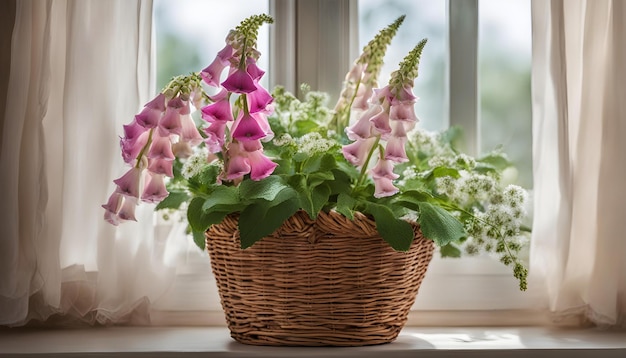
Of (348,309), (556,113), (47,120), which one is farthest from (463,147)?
(47,120)

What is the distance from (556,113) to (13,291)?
1.09 meters

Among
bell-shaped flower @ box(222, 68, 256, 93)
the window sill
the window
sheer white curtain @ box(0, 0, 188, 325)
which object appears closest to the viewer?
bell-shaped flower @ box(222, 68, 256, 93)

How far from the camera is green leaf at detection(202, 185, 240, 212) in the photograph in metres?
1.16

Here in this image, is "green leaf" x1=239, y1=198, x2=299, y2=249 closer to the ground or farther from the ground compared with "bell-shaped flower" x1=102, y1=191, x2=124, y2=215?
closer to the ground

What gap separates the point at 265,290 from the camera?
1238 millimetres

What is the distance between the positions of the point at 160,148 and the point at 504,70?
91 centimetres

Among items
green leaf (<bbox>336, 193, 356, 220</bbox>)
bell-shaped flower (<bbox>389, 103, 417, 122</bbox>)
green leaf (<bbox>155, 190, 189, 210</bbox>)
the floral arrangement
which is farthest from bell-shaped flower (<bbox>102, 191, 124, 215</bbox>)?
bell-shaped flower (<bbox>389, 103, 417, 122</bbox>)

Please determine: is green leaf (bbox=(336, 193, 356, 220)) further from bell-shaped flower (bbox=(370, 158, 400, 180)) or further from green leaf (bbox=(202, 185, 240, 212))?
green leaf (bbox=(202, 185, 240, 212))

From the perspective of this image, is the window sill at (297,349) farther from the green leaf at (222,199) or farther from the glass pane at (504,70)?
the glass pane at (504,70)

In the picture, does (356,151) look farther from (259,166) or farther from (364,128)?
(259,166)

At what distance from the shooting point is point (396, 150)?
1.17 meters

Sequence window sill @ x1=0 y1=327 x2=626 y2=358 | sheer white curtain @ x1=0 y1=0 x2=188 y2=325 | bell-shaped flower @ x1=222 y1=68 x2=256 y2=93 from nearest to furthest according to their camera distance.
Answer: bell-shaped flower @ x1=222 y1=68 x2=256 y2=93 < window sill @ x1=0 y1=327 x2=626 y2=358 < sheer white curtain @ x1=0 y1=0 x2=188 y2=325

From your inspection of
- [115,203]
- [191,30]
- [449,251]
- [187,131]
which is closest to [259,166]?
[187,131]

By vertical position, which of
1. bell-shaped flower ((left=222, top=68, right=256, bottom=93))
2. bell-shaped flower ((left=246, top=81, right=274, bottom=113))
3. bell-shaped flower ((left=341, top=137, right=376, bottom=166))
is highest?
bell-shaped flower ((left=222, top=68, right=256, bottom=93))
